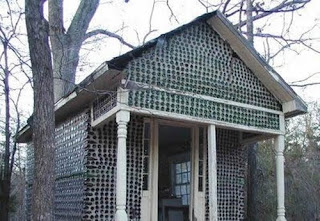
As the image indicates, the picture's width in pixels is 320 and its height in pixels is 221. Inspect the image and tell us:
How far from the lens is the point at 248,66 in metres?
9.33

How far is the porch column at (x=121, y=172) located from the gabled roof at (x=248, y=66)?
2.38 feet

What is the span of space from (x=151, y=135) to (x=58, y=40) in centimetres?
670

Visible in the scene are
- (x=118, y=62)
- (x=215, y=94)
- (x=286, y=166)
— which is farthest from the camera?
(x=286, y=166)

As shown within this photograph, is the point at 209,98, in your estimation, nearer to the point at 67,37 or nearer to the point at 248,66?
the point at 248,66

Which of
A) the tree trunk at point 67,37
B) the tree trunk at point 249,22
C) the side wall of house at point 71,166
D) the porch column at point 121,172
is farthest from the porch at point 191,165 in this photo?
the tree trunk at point 249,22

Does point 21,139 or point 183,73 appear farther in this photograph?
point 21,139

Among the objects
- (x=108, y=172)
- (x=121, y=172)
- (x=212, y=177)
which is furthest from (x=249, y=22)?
(x=121, y=172)

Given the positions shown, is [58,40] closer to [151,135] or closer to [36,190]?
[151,135]

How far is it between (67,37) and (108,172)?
7.31 meters

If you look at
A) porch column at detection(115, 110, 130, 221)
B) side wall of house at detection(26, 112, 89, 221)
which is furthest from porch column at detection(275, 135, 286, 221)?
side wall of house at detection(26, 112, 89, 221)

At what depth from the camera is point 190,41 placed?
862 centimetres

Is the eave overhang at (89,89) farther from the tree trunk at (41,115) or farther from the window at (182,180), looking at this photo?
the window at (182,180)

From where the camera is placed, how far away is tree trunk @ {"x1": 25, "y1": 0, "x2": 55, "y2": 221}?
6480 mm

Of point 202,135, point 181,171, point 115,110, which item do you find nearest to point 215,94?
point 202,135
